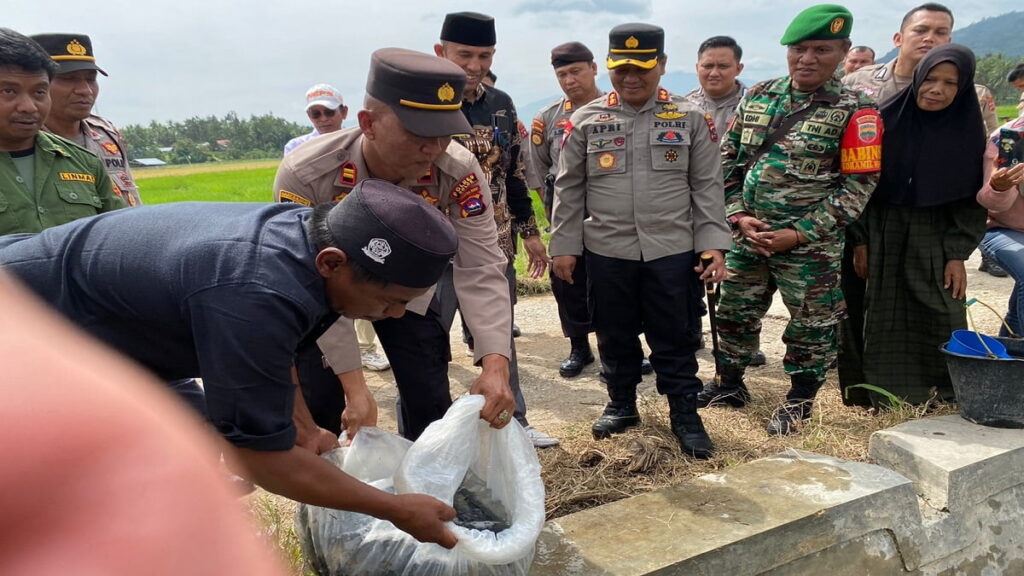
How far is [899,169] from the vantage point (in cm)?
350

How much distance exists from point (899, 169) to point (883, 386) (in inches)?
41.1

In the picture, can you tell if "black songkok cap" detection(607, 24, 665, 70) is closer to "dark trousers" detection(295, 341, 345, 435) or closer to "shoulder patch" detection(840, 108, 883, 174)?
"shoulder patch" detection(840, 108, 883, 174)

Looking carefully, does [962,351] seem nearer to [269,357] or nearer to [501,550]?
[501,550]

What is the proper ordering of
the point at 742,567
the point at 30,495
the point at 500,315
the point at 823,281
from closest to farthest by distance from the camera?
1. the point at 30,495
2. the point at 742,567
3. the point at 500,315
4. the point at 823,281

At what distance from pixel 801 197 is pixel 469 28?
5.63ft

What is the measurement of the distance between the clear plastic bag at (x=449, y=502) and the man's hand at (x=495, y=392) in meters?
0.03

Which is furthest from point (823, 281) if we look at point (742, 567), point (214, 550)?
point (214, 550)

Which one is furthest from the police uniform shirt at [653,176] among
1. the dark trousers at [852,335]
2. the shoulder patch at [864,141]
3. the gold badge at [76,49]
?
the gold badge at [76,49]

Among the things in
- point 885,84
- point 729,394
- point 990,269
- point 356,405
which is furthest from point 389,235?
point 990,269

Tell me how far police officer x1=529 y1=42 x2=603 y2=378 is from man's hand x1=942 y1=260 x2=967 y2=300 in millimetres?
1824

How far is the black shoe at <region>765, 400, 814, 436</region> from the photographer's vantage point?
350cm

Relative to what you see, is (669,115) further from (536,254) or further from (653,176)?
(536,254)

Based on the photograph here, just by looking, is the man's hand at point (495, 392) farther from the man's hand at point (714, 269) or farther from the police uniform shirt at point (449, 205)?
the man's hand at point (714, 269)

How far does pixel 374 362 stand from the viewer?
4734 millimetres
